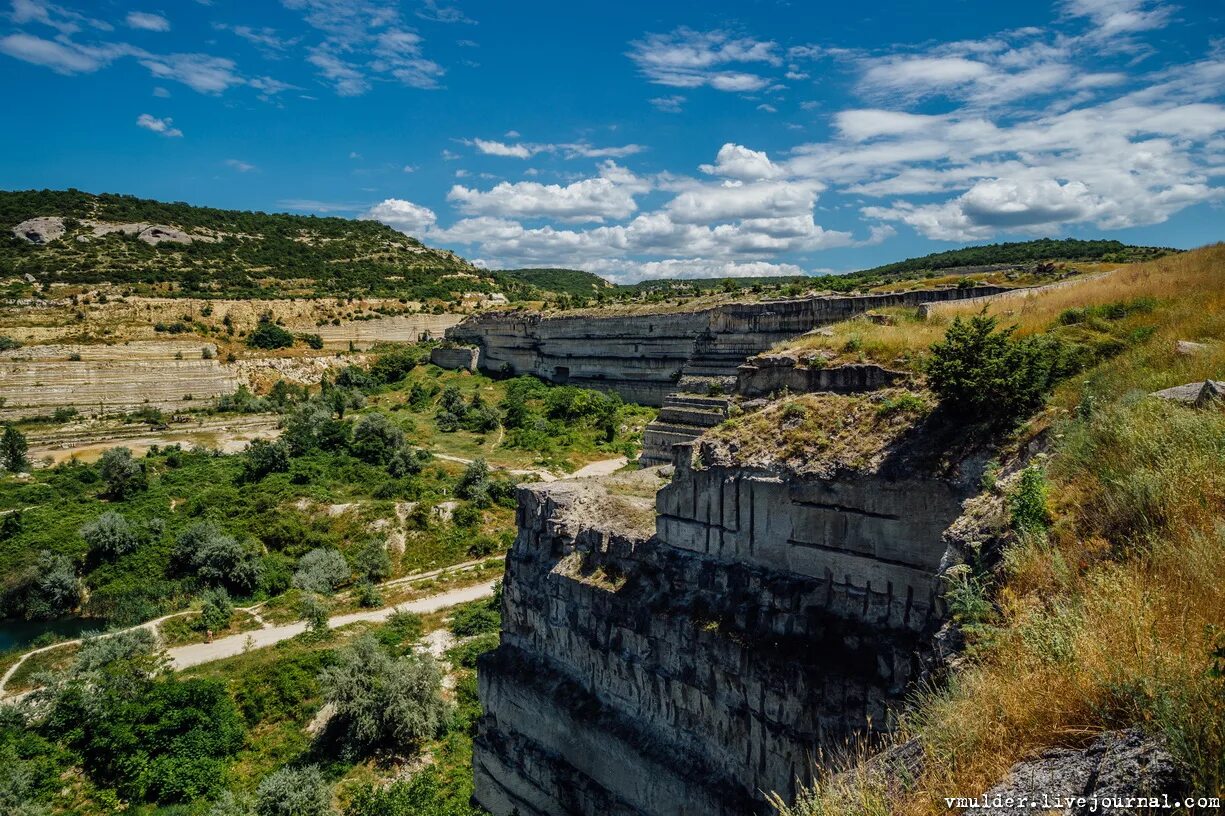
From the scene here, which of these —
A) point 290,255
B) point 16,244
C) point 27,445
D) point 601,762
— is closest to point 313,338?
point 27,445

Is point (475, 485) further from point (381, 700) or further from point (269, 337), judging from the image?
point (269, 337)

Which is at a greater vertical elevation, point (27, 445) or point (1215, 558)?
point (1215, 558)

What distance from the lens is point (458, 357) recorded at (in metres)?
59.3

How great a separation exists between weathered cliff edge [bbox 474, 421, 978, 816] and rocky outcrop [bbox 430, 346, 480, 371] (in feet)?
157

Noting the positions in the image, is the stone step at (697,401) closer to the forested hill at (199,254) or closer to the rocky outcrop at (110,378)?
the rocky outcrop at (110,378)

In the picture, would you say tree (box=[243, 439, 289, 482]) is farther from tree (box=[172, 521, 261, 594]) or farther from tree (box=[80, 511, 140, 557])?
tree (box=[172, 521, 261, 594])

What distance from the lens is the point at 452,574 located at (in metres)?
25.8

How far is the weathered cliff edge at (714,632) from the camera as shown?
7598 millimetres

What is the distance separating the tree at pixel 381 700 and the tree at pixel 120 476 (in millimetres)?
20989

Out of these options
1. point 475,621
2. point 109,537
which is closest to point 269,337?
point 109,537

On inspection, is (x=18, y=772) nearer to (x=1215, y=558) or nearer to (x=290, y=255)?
(x=1215, y=558)

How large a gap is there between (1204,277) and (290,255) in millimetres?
96004

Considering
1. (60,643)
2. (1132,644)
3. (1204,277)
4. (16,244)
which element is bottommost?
(60,643)

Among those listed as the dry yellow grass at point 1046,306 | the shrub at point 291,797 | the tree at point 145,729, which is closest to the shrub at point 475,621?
the tree at point 145,729
